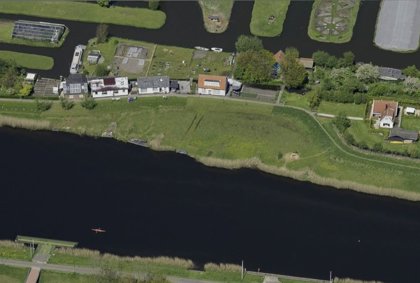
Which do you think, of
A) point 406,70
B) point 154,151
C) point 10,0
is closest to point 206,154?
point 154,151

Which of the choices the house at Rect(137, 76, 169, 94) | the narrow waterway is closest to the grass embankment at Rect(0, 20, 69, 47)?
the house at Rect(137, 76, 169, 94)

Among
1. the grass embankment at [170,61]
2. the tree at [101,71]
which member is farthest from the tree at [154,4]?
the tree at [101,71]

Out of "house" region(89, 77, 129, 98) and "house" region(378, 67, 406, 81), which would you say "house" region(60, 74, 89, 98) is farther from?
"house" region(378, 67, 406, 81)

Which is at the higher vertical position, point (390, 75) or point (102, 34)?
point (390, 75)

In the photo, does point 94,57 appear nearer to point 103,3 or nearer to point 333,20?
point 103,3

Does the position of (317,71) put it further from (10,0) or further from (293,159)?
(10,0)

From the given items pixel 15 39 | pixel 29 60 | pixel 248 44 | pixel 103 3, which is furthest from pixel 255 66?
pixel 15 39
